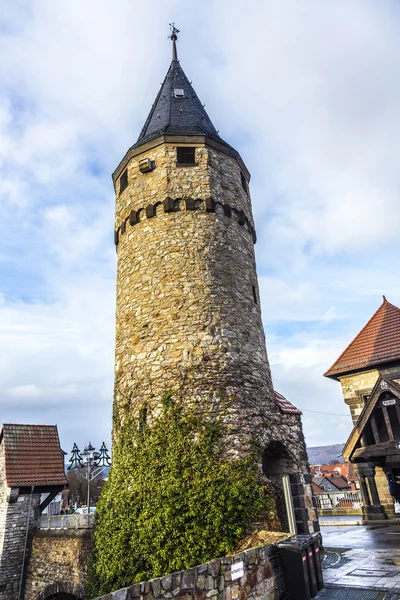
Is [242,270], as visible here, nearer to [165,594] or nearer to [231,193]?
[231,193]

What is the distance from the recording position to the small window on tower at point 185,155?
485 inches

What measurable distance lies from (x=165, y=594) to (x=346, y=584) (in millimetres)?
3940

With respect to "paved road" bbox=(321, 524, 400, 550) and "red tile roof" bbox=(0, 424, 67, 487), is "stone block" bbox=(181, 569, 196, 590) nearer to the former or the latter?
"paved road" bbox=(321, 524, 400, 550)

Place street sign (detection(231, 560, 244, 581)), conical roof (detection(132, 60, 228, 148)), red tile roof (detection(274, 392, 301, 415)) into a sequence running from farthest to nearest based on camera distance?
conical roof (detection(132, 60, 228, 148)) → red tile roof (detection(274, 392, 301, 415)) → street sign (detection(231, 560, 244, 581))

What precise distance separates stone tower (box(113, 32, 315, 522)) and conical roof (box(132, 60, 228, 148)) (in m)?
0.15

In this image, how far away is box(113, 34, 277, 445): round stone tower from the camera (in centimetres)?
970

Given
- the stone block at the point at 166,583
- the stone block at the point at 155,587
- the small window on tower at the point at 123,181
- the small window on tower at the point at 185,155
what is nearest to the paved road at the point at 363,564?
the stone block at the point at 166,583

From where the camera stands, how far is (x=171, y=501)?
26.7ft

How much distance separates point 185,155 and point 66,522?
1106cm

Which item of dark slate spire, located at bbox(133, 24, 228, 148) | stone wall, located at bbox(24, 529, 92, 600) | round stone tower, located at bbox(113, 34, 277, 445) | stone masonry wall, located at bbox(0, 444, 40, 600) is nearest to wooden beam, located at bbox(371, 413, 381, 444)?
round stone tower, located at bbox(113, 34, 277, 445)

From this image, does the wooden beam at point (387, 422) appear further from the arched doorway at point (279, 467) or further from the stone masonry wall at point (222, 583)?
the stone masonry wall at point (222, 583)

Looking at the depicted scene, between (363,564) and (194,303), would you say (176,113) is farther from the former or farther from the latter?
(363,564)

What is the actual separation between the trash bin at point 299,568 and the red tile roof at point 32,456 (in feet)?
32.7

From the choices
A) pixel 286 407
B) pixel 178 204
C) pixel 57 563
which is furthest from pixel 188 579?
pixel 178 204
